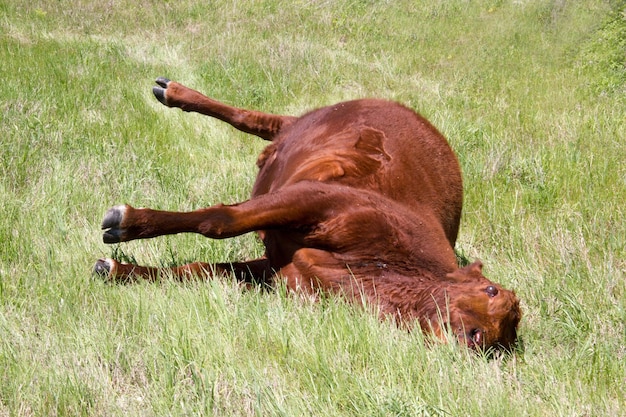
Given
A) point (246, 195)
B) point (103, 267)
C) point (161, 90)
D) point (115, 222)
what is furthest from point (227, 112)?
point (115, 222)

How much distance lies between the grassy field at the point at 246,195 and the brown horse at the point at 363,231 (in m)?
0.16

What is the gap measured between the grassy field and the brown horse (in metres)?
0.16

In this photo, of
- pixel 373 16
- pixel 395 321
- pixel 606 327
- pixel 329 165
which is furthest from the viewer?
pixel 373 16

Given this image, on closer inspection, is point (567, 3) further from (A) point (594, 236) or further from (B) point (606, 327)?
(B) point (606, 327)

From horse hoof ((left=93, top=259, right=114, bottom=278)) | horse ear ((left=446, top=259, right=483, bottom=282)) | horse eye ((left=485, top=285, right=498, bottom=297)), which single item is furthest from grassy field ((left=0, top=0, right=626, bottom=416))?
horse ear ((left=446, top=259, right=483, bottom=282))

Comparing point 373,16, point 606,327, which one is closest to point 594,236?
point 606,327

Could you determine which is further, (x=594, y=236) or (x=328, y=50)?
(x=328, y=50)

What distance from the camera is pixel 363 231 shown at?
3.71 m

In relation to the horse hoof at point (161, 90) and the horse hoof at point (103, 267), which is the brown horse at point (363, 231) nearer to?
the horse hoof at point (103, 267)

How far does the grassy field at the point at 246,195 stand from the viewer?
113 inches

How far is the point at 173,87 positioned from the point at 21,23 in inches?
206

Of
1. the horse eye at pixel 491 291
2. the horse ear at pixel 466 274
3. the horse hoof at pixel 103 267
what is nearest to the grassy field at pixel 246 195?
the horse hoof at pixel 103 267

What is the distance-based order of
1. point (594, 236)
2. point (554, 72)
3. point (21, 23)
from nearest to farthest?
point (594, 236) < point (554, 72) < point (21, 23)

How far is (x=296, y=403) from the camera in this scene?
269 centimetres
